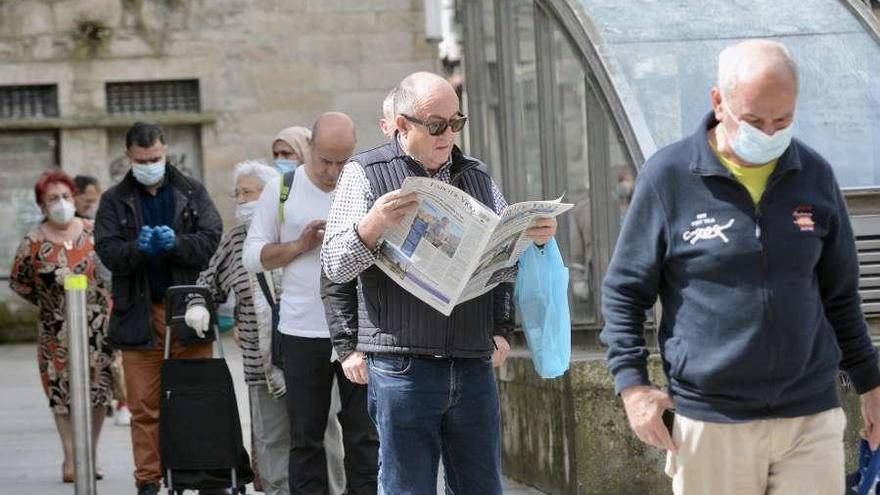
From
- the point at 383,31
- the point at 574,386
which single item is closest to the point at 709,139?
the point at 574,386

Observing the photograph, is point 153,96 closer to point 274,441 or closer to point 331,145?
point 274,441

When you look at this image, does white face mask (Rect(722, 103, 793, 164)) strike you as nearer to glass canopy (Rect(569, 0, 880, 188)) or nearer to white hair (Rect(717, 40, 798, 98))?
white hair (Rect(717, 40, 798, 98))

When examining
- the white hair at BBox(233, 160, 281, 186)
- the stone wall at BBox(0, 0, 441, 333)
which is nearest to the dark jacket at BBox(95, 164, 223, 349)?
the white hair at BBox(233, 160, 281, 186)

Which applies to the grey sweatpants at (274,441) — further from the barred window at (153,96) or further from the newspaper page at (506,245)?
the barred window at (153,96)

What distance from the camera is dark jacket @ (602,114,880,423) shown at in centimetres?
491

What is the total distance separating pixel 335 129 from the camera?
25.1ft

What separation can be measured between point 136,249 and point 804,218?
4.62m

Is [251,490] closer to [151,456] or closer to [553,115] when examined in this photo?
[151,456]

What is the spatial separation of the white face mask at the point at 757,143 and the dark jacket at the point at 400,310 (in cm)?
132

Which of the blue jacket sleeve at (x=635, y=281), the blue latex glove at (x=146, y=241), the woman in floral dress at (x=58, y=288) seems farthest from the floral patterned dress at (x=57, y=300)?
the blue jacket sleeve at (x=635, y=281)

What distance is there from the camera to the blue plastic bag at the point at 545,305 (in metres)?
6.20

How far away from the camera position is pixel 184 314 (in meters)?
8.77

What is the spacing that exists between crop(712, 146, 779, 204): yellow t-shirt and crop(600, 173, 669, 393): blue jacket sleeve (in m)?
0.19

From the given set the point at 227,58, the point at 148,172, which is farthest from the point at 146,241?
the point at 227,58
